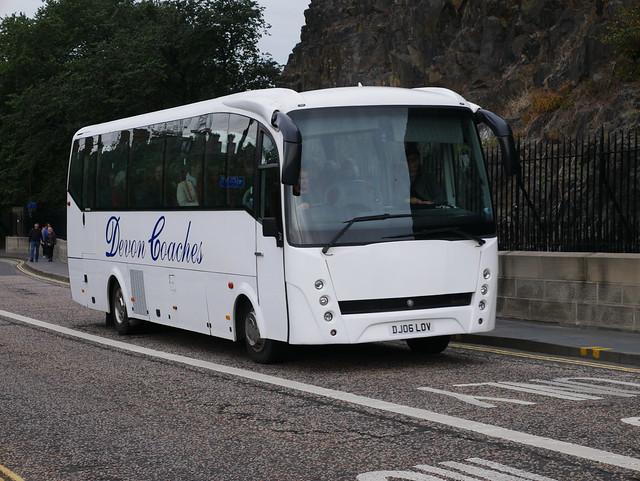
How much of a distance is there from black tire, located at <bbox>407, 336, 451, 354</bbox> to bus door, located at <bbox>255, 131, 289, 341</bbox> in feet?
6.88

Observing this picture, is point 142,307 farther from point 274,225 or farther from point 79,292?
point 274,225

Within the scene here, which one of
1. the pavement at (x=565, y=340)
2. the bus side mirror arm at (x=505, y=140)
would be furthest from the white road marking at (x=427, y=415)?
the pavement at (x=565, y=340)

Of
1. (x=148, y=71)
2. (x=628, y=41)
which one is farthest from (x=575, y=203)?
(x=148, y=71)

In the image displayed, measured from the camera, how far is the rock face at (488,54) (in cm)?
2973

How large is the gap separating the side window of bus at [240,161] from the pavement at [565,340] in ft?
12.5

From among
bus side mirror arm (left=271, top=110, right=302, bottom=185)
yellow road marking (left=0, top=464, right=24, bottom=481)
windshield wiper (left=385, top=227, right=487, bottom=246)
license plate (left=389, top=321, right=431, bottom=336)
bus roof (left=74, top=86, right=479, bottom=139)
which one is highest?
bus roof (left=74, top=86, right=479, bottom=139)

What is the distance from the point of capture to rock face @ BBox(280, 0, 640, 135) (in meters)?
29.7

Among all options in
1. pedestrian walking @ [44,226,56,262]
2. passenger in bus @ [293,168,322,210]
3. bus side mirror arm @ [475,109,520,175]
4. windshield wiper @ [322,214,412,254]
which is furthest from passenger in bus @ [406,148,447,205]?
pedestrian walking @ [44,226,56,262]

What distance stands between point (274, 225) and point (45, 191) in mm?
58494

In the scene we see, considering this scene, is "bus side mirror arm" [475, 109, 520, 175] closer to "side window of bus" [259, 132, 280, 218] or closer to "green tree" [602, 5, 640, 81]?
"side window of bus" [259, 132, 280, 218]

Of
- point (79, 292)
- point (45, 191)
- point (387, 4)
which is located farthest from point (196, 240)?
point (45, 191)

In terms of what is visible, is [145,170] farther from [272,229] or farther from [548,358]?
[548,358]

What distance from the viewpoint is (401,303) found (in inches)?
450

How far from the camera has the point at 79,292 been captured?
1842 centimetres
